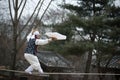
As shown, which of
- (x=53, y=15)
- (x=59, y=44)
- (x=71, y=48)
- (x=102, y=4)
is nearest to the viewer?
(x=71, y=48)

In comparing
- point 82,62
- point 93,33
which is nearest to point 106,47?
point 93,33

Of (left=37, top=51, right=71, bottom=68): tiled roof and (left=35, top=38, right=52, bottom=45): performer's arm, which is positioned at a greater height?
(left=35, top=38, right=52, bottom=45): performer's arm

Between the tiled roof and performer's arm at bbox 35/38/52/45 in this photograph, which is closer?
performer's arm at bbox 35/38/52/45

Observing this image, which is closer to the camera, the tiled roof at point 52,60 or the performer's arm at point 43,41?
the performer's arm at point 43,41

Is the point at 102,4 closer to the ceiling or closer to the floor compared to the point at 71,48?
closer to the ceiling

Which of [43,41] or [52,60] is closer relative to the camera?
[43,41]

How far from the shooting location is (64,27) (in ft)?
50.0

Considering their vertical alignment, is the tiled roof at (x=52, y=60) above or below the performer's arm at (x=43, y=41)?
below

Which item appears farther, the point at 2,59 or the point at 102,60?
the point at 2,59

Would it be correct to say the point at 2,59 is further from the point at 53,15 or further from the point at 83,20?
the point at 83,20

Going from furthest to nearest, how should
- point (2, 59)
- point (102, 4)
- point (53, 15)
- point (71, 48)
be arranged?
point (53, 15)
point (2, 59)
point (102, 4)
point (71, 48)

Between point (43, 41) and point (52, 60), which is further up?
point (43, 41)

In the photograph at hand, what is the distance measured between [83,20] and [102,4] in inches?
90.4

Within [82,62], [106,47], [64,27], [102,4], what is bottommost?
[82,62]
